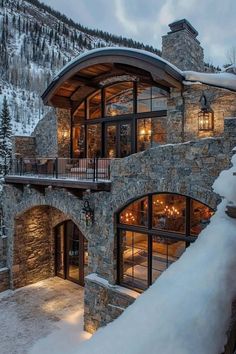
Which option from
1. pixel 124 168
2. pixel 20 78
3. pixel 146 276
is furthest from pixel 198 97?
pixel 20 78

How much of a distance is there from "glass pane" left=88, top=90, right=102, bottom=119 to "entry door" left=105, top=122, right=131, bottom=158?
2.87ft

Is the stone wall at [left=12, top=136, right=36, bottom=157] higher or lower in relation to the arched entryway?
higher

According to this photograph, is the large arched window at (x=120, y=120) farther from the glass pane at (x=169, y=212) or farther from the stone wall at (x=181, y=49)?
the glass pane at (x=169, y=212)

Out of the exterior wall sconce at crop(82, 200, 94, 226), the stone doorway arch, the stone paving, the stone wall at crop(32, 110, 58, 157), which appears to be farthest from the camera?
the stone wall at crop(32, 110, 58, 157)

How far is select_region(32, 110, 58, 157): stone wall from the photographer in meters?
13.6

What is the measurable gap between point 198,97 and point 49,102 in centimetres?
648

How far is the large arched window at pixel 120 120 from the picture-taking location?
10.8 metres

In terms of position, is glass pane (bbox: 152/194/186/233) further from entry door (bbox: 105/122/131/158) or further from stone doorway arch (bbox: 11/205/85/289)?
stone doorway arch (bbox: 11/205/85/289)

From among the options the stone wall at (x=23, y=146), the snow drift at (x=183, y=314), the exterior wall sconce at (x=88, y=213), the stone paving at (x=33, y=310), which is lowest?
the stone paving at (x=33, y=310)

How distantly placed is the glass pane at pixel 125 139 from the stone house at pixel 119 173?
0.13 feet

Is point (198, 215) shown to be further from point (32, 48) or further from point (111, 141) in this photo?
point (32, 48)

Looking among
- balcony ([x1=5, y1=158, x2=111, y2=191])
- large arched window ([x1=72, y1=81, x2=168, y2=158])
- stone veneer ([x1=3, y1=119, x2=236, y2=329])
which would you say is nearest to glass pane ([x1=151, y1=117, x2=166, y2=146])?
large arched window ([x1=72, y1=81, x2=168, y2=158])

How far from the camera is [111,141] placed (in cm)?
1236

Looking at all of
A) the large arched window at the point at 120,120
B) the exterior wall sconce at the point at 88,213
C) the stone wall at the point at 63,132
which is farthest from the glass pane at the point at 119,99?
the exterior wall sconce at the point at 88,213
